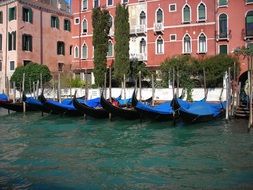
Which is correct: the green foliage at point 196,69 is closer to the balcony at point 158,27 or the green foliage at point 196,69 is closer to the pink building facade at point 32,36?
the balcony at point 158,27

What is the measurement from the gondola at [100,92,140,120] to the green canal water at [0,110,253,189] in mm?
1109

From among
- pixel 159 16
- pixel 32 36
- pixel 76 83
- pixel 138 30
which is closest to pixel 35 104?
pixel 76 83

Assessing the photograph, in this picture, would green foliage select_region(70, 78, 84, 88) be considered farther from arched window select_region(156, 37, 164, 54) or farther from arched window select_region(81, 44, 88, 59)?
arched window select_region(156, 37, 164, 54)

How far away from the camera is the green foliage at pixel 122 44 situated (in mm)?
20844

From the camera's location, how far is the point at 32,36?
944 inches

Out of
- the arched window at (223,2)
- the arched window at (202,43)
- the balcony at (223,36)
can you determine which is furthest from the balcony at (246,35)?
the arched window at (202,43)

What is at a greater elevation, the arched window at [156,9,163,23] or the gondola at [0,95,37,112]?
the arched window at [156,9,163,23]

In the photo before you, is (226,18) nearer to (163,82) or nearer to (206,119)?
(163,82)

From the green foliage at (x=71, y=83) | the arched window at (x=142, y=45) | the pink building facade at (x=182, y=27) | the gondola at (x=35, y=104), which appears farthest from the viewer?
the arched window at (x=142, y=45)

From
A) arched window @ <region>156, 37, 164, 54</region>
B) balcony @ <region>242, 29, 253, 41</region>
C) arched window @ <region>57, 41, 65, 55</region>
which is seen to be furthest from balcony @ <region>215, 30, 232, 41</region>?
arched window @ <region>57, 41, 65, 55</region>

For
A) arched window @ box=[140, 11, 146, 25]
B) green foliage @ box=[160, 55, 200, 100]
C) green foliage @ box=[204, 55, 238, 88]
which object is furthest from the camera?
arched window @ box=[140, 11, 146, 25]

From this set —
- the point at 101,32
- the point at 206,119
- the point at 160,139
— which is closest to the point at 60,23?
the point at 101,32

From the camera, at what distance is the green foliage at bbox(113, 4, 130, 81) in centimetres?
2084

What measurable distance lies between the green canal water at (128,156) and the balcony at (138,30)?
10939 mm
